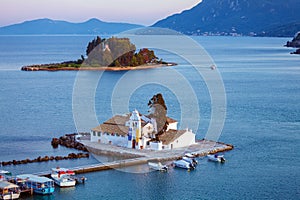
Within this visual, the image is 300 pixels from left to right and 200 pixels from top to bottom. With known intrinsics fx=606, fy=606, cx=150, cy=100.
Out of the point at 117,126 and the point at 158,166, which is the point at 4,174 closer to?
the point at 158,166

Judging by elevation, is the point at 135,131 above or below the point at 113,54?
below

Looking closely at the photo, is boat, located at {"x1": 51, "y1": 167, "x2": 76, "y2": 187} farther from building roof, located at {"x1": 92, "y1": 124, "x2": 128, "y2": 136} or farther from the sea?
building roof, located at {"x1": 92, "y1": 124, "x2": 128, "y2": 136}

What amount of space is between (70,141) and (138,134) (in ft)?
12.5

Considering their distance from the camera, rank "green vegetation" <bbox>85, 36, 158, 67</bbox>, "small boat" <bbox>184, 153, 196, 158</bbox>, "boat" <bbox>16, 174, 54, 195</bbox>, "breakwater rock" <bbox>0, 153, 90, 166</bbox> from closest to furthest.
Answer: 1. "boat" <bbox>16, 174, 54, 195</bbox>
2. "breakwater rock" <bbox>0, 153, 90, 166</bbox>
3. "small boat" <bbox>184, 153, 196, 158</bbox>
4. "green vegetation" <bbox>85, 36, 158, 67</bbox>

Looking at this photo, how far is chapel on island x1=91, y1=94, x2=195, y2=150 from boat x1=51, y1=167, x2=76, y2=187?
428 centimetres

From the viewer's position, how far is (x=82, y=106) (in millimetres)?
39406

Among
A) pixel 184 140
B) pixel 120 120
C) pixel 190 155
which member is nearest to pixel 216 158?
pixel 190 155

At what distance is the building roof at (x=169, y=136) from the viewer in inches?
988

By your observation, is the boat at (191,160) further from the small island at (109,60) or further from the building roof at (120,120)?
the small island at (109,60)

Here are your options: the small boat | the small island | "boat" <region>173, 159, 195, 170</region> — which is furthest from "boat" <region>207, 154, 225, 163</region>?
the small island

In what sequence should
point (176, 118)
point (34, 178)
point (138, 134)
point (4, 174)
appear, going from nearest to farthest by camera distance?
1. point (34, 178)
2. point (4, 174)
3. point (138, 134)
4. point (176, 118)

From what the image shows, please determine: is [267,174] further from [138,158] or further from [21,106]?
[21,106]

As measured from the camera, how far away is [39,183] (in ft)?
64.7

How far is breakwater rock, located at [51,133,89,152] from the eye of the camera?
25916mm
